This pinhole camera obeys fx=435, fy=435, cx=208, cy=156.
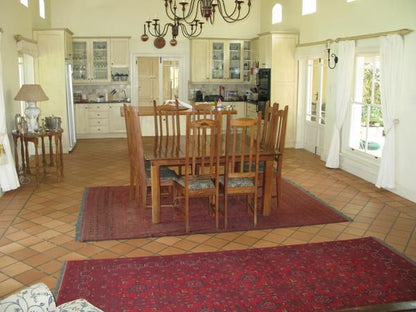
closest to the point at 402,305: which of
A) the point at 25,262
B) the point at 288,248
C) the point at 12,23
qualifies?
the point at 288,248

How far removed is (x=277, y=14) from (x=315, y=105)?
261 cm

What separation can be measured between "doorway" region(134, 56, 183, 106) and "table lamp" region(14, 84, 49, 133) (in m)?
4.53

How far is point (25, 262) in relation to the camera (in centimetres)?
377

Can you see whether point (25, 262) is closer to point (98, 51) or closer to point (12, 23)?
point (12, 23)

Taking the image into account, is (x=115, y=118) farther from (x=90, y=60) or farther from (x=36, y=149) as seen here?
(x=36, y=149)

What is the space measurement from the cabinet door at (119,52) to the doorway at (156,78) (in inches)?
15.2

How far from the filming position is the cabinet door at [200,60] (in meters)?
10.6

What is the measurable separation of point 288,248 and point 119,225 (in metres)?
1.77

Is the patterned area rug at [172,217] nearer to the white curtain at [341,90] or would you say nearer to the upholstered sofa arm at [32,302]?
the white curtain at [341,90]

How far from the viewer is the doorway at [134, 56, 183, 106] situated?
10.7m

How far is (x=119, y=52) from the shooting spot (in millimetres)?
10297

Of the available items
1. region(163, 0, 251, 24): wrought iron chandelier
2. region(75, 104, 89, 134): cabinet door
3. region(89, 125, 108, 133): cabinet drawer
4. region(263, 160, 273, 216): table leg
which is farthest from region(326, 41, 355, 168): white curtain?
region(75, 104, 89, 134): cabinet door

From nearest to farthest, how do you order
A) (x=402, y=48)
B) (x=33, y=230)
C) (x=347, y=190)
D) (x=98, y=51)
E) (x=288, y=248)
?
(x=288, y=248) → (x=33, y=230) → (x=402, y=48) → (x=347, y=190) → (x=98, y=51)

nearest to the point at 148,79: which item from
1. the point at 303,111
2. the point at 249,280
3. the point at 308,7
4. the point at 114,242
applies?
the point at 303,111
